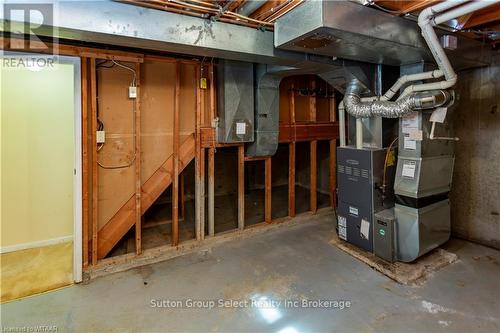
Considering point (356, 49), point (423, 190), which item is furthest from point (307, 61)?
point (423, 190)

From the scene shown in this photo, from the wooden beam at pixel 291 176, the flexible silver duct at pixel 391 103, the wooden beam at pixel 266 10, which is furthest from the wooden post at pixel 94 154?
the flexible silver duct at pixel 391 103

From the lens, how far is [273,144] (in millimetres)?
3461

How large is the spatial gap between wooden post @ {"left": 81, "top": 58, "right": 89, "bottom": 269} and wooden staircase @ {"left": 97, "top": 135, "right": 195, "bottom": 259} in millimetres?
141

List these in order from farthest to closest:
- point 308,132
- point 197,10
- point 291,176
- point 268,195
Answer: point 308,132, point 291,176, point 268,195, point 197,10

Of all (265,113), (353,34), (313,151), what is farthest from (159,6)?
(313,151)

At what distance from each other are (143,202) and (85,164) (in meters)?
0.67

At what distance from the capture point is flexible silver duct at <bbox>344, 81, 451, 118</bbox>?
A: 227 centimetres

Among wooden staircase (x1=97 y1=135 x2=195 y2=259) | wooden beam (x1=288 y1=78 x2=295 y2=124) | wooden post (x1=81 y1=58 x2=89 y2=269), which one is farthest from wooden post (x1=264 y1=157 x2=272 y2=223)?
wooden post (x1=81 y1=58 x2=89 y2=269)

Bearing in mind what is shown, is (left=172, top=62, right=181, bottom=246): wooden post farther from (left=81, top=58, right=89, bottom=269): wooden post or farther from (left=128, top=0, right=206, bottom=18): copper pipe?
(left=128, top=0, right=206, bottom=18): copper pipe

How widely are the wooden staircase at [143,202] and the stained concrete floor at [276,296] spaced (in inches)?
14.7

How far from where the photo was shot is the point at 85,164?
98.9 inches

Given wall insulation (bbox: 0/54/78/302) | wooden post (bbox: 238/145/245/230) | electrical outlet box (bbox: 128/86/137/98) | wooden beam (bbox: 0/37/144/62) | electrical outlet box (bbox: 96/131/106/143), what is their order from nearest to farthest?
wooden beam (bbox: 0/37/144/62) < electrical outlet box (bbox: 96/131/106/143) < electrical outlet box (bbox: 128/86/137/98) < wall insulation (bbox: 0/54/78/302) < wooden post (bbox: 238/145/245/230)

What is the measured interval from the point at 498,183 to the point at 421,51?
179cm

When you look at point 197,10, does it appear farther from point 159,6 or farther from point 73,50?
point 73,50
